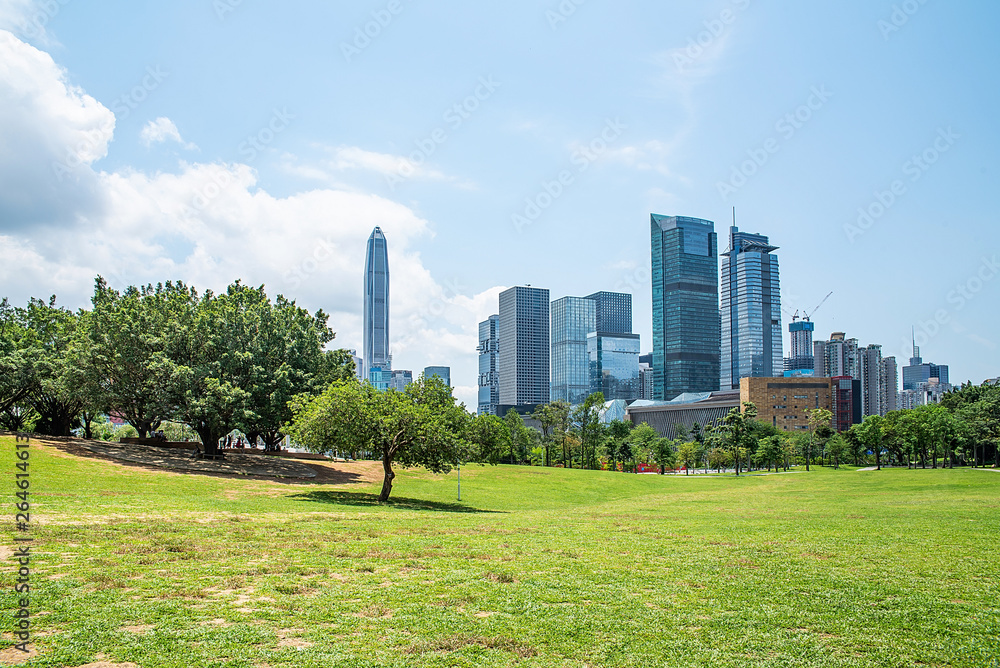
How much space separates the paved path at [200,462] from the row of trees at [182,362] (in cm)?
241

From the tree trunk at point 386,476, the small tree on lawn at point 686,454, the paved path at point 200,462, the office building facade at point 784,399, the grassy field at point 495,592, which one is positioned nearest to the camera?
the grassy field at point 495,592

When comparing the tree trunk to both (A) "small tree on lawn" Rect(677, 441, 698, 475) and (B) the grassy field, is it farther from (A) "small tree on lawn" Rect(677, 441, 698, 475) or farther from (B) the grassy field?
(A) "small tree on lawn" Rect(677, 441, 698, 475)

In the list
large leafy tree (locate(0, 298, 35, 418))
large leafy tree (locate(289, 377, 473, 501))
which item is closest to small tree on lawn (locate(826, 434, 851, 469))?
large leafy tree (locate(289, 377, 473, 501))

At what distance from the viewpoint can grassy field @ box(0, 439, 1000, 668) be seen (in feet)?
27.5

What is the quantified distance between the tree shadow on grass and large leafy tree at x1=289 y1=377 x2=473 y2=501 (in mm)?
1805

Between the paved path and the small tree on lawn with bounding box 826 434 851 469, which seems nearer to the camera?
the paved path

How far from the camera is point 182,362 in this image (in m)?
45.7

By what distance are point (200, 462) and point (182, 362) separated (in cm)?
711

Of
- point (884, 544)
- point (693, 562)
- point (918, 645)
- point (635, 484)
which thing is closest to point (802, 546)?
point (884, 544)

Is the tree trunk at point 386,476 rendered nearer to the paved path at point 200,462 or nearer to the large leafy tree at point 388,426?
the large leafy tree at point 388,426

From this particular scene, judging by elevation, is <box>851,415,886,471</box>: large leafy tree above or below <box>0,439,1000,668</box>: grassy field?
below

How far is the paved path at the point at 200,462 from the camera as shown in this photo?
4147 centimetres

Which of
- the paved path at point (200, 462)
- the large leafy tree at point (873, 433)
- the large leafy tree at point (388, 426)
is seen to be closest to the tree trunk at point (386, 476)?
the large leafy tree at point (388, 426)

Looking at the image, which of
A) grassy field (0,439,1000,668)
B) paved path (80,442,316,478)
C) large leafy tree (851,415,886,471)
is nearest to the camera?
grassy field (0,439,1000,668)
